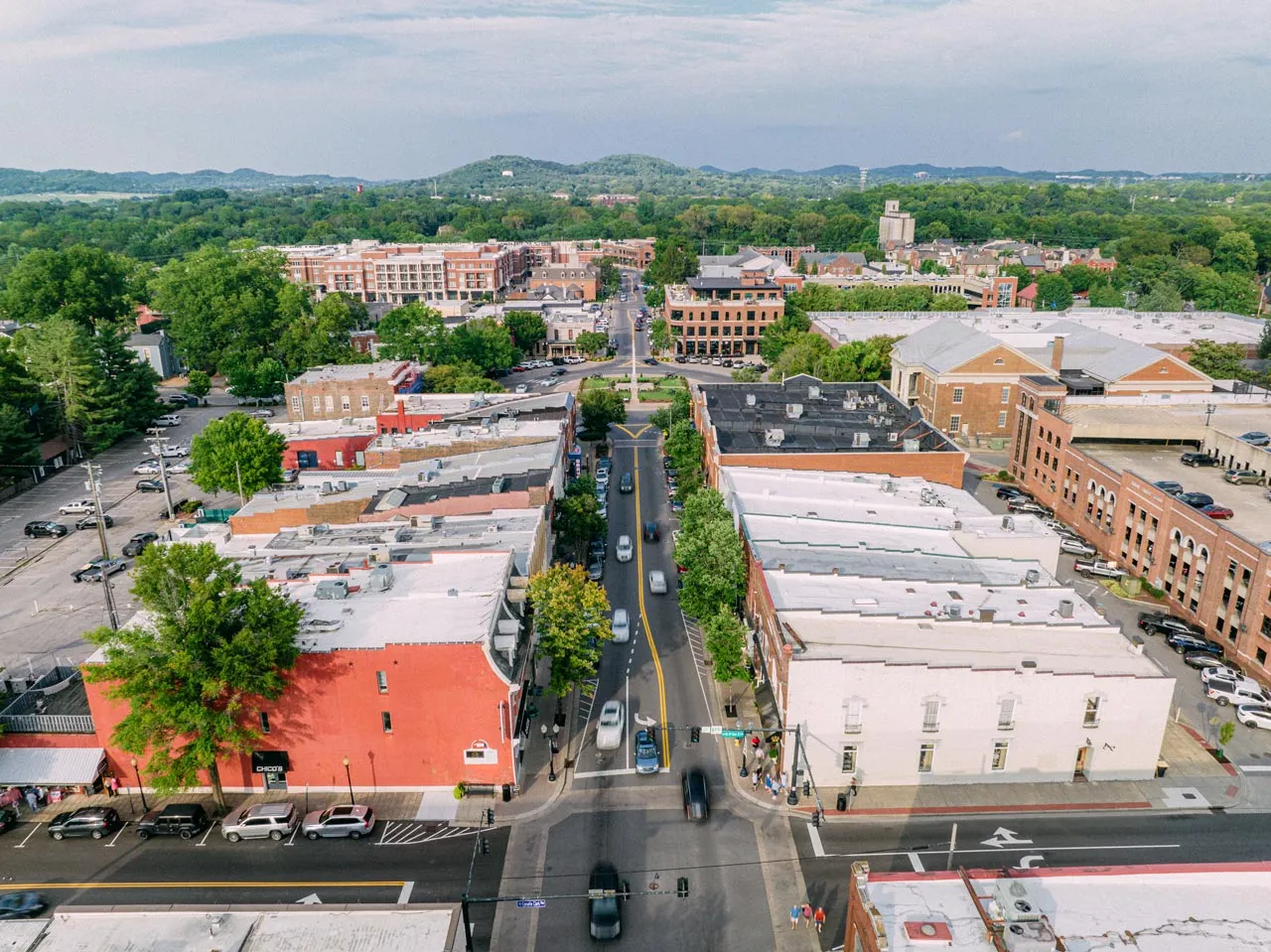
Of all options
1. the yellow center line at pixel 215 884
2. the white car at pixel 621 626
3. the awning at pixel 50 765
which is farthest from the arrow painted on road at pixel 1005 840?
the awning at pixel 50 765

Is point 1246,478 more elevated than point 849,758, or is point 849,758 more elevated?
point 1246,478

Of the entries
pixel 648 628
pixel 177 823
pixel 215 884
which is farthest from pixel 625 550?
pixel 215 884

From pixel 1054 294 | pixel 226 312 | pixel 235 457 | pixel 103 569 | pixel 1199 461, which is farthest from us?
pixel 1054 294

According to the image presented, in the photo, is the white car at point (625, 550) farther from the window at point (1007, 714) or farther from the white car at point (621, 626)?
the window at point (1007, 714)

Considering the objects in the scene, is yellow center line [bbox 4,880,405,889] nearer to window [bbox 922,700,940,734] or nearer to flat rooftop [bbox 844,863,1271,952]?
flat rooftop [bbox 844,863,1271,952]

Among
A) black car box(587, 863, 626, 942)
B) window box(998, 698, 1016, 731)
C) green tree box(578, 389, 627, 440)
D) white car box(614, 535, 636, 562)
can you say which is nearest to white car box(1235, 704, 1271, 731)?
window box(998, 698, 1016, 731)

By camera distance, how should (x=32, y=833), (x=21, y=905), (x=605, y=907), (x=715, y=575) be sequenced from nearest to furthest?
(x=605, y=907) < (x=21, y=905) < (x=32, y=833) < (x=715, y=575)

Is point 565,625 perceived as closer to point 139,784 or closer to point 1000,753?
point 139,784

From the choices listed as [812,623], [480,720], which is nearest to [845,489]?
[812,623]
